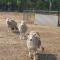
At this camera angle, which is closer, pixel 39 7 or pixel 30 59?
pixel 30 59

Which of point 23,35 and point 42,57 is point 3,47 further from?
point 42,57

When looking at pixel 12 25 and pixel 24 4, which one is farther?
pixel 24 4

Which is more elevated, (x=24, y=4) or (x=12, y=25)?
(x=12, y=25)

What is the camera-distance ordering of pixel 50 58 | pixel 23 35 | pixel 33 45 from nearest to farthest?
pixel 50 58 → pixel 33 45 → pixel 23 35

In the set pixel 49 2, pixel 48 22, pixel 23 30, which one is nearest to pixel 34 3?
pixel 49 2

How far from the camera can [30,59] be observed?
10.2 m

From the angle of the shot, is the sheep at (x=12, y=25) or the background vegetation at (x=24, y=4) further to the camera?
the background vegetation at (x=24, y=4)

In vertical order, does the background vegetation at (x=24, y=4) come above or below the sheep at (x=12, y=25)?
below

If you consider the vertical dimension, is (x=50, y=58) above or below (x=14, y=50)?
above

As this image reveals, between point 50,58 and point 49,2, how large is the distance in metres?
45.6

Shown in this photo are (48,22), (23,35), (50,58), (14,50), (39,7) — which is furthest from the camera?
(39,7)

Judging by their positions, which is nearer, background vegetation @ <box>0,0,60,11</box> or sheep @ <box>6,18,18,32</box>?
sheep @ <box>6,18,18,32</box>

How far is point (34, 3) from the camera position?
53750 mm

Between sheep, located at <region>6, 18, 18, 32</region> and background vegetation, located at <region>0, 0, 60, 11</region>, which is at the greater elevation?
sheep, located at <region>6, 18, 18, 32</region>
